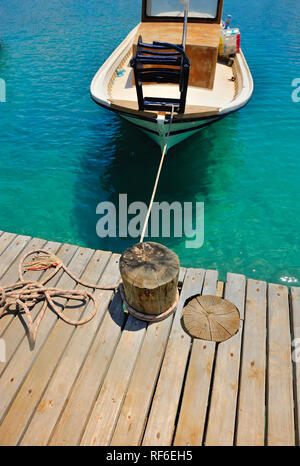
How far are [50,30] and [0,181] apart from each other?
16.0 m

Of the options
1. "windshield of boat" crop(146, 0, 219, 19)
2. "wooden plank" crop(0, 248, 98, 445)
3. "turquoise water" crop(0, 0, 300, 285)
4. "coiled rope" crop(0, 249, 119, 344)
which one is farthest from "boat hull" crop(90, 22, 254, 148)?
"wooden plank" crop(0, 248, 98, 445)

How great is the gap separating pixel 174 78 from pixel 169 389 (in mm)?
5354

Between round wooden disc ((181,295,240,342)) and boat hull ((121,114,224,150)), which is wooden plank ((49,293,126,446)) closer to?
round wooden disc ((181,295,240,342))

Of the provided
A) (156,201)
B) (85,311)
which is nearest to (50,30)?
(156,201)

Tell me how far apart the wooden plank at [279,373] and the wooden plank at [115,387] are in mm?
1504

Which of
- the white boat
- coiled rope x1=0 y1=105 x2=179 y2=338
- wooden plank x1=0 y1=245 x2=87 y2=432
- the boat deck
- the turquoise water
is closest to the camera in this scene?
wooden plank x1=0 y1=245 x2=87 y2=432

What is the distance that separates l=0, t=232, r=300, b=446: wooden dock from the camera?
3010 millimetres

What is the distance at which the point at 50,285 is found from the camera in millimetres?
4438

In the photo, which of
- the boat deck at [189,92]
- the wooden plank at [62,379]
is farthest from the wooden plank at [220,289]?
the boat deck at [189,92]

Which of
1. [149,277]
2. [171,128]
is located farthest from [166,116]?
[149,277]

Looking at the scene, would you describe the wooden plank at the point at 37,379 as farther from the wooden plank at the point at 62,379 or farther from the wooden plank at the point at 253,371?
the wooden plank at the point at 253,371

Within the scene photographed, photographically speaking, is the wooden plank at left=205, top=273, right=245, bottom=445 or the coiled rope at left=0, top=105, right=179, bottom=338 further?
the coiled rope at left=0, top=105, right=179, bottom=338

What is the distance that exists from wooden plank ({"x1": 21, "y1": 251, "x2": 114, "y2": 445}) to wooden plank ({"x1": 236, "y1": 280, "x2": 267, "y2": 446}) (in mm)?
1804

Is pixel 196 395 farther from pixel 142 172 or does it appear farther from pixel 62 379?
pixel 142 172
